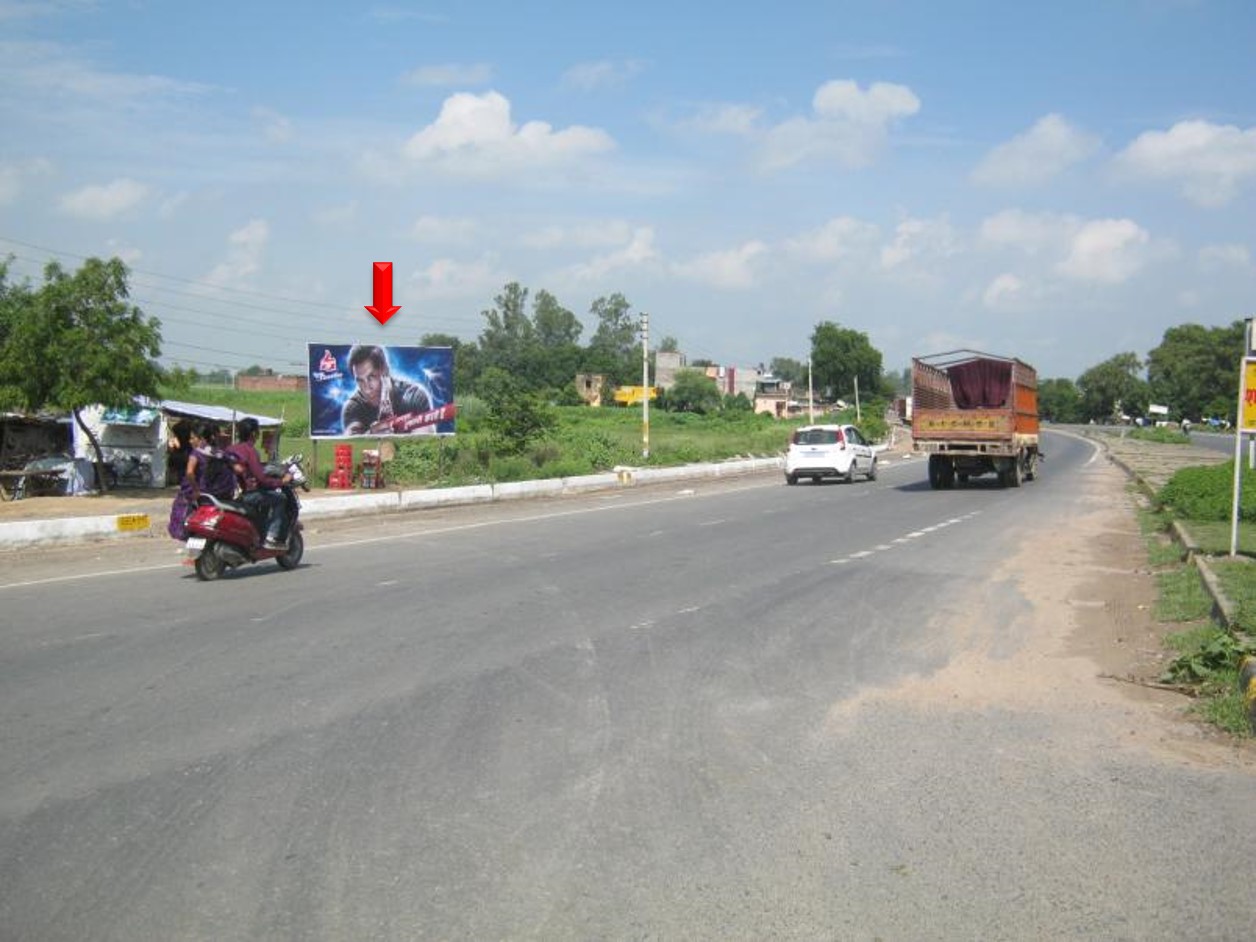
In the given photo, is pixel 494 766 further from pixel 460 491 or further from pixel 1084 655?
pixel 460 491

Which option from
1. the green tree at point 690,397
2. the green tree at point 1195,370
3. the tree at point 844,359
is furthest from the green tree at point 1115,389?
the green tree at point 690,397

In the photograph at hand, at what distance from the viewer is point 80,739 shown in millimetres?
6039

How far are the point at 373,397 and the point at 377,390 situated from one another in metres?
0.21

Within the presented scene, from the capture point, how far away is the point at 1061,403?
17162cm

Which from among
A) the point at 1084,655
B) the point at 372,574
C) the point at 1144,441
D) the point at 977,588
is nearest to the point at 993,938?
the point at 1084,655

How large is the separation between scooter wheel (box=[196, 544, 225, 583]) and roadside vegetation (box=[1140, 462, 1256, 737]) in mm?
9535

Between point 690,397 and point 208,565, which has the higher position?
point 690,397

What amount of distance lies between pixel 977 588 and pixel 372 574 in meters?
6.78

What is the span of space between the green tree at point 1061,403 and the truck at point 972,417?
143454mm

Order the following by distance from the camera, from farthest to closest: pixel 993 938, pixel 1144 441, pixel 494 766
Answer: pixel 1144 441 → pixel 494 766 → pixel 993 938

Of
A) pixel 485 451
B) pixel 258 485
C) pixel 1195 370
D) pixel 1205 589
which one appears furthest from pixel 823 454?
pixel 1195 370

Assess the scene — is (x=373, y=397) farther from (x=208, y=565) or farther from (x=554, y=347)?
(x=554, y=347)

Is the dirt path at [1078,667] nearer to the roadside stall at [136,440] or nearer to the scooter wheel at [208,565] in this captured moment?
the scooter wheel at [208,565]

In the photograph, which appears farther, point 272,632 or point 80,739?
Answer: point 272,632
